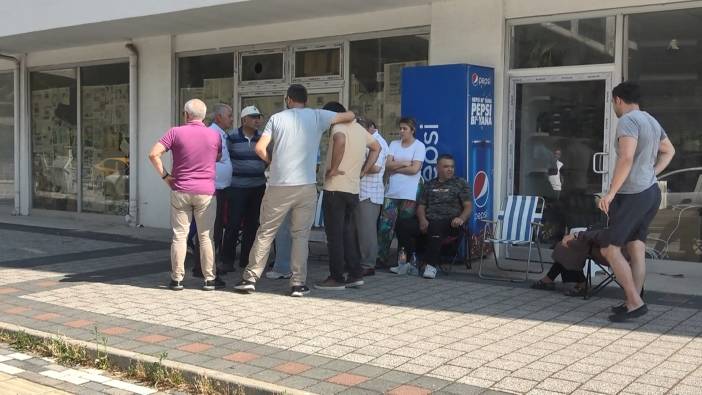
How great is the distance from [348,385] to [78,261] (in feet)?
19.3

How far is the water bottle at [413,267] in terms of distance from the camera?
26.9 feet

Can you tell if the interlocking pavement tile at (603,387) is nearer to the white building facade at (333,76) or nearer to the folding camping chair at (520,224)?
the folding camping chair at (520,224)

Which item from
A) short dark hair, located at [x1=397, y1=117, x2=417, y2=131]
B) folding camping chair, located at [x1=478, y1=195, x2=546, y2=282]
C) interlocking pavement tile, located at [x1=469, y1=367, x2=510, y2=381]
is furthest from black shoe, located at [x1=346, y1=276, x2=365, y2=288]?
interlocking pavement tile, located at [x1=469, y1=367, x2=510, y2=381]

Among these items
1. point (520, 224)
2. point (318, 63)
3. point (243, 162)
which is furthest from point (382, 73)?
point (520, 224)

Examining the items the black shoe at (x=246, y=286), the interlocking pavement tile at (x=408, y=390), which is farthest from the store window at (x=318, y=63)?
the interlocking pavement tile at (x=408, y=390)

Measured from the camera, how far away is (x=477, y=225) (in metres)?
8.70

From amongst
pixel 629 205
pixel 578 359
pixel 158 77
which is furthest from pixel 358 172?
pixel 158 77

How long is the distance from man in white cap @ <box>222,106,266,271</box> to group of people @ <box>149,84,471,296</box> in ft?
0.04

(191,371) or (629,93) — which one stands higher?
(629,93)

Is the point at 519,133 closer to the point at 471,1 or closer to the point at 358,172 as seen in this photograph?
the point at 471,1

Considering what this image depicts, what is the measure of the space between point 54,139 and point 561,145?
1049cm

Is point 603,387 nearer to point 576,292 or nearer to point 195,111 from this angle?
point 576,292

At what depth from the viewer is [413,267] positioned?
27.1ft

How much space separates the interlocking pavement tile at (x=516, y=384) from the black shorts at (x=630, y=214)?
202cm
